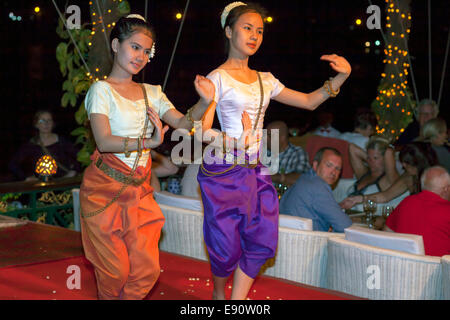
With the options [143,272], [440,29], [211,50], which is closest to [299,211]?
[143,272]

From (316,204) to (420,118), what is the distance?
338 cm

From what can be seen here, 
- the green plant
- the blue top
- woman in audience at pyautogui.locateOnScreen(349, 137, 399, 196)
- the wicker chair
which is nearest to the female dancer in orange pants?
the wicker chair

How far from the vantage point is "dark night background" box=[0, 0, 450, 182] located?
9.92 m

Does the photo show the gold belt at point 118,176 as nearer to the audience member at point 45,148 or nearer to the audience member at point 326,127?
the audience member at point 45,148

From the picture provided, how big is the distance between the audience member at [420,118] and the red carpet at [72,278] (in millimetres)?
3940

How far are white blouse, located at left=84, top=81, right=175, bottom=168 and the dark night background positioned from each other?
19.0 ft

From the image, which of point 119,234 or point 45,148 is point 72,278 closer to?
point 119,234

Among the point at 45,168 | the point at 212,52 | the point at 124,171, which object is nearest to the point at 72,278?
the point at 124,171

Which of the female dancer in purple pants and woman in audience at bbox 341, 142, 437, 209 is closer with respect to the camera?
the female dancer in purple pants

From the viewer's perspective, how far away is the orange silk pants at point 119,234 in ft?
9.43

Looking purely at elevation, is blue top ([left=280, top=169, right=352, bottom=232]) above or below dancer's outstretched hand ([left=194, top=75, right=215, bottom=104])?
below

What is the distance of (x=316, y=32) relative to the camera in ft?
39.1

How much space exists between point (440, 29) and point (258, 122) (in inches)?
402

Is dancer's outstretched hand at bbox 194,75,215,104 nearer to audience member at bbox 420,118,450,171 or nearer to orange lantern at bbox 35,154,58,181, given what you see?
orange lantern at bbox 35,154,58,181
